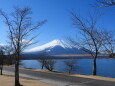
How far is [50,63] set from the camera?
133 feet

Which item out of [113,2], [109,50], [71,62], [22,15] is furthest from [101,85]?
[71,62]

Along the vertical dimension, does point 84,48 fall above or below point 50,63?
above

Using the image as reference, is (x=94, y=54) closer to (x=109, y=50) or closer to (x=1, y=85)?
(x=1, y=85)

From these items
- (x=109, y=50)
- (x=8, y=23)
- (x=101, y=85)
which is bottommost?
(x=101, y=85)

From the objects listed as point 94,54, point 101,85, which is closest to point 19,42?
point 101,85

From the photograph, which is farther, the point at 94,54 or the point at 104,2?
the point at 94,54

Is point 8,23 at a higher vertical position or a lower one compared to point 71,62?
higher

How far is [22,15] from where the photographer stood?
14.7 meters

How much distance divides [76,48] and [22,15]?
11.8 metres

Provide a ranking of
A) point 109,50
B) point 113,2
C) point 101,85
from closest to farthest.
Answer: point 113,2 → point 109,50 → point 101,85

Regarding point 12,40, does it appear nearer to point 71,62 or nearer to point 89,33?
point 89,33

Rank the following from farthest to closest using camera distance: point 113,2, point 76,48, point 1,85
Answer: point 76,48
point 1,85
point 113,2

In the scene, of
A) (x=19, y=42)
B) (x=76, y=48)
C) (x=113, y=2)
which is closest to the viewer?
(x=113, y=2)

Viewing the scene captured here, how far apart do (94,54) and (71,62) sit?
15.1m
